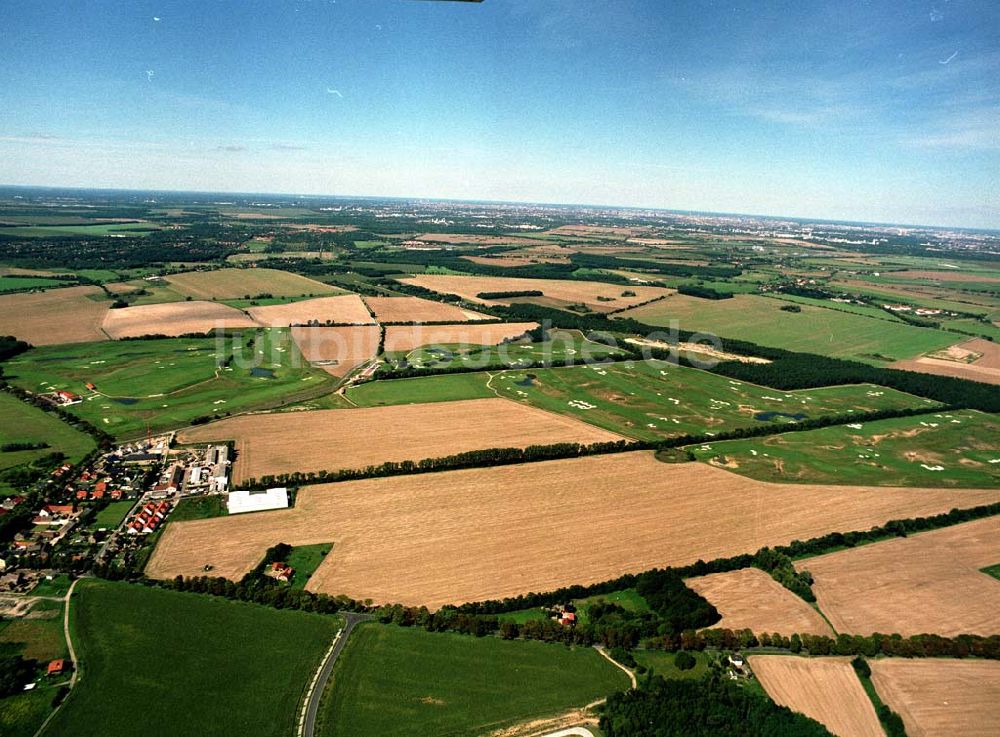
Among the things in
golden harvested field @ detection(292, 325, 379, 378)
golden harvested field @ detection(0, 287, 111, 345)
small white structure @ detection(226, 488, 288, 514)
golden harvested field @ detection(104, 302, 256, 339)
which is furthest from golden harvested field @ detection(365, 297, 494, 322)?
small white structure @ detection(226, 488, 288, 514)

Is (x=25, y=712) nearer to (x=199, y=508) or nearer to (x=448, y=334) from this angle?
(x=199, y=508)

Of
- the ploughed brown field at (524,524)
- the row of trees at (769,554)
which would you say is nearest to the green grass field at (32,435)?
the ploughed brown field at (524,524)

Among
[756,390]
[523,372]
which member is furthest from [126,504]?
[756,390]

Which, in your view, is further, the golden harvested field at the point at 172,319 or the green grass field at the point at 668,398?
the golden harvested field at the point at 172,319

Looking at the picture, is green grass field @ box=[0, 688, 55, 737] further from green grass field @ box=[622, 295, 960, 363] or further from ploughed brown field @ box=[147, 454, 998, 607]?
green grass field @ box=[622, 295, 960, 363]

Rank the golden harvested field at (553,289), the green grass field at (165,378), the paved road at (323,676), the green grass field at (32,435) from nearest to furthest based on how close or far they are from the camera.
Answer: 1. the paved road at (323,676)
2. the green grass field at (32,435)
3. the green grass field at (165,378)
4. the golden harvested field at (553,289)

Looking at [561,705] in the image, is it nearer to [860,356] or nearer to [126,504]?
[126,504]

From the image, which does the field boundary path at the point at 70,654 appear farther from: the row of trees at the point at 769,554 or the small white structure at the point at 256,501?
the row of trees at the point at 769,554

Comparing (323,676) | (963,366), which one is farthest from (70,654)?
(963,366)
